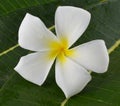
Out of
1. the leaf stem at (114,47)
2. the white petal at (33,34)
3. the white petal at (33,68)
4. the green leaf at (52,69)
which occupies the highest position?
the white petal at (33,34)

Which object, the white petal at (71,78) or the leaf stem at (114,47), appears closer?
the white petal at (71,78)

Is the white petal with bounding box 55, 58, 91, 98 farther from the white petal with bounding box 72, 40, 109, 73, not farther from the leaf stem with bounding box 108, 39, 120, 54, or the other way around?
the leaf stem with bounding box 108, 39, 120, 54

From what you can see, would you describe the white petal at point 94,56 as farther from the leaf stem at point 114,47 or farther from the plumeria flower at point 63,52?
the leaf stem at point 114,47

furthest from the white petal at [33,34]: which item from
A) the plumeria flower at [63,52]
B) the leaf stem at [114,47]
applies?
the leaf stem at [114,47]

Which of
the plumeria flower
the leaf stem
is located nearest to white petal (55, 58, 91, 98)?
the plumeria flower

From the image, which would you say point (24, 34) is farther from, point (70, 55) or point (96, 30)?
point (96, 30)

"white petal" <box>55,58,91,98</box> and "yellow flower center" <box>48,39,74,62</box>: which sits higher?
"yellow flower center" <box>48,39,74,62</box>
